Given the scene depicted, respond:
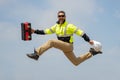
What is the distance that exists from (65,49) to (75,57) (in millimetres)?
1049

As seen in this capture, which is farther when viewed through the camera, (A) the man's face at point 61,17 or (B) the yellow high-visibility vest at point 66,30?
(B) the yellow high-visibility vest at point 66,30

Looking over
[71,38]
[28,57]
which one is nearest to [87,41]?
[71,38]

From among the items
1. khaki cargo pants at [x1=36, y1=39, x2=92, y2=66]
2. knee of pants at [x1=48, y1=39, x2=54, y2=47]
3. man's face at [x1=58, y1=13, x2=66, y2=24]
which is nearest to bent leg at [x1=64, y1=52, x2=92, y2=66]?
khaki cargo pants at [x1=36, y1=39, x2=92, y2=66]

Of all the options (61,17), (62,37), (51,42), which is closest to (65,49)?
(62,37)

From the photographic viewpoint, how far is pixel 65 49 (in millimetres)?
30156

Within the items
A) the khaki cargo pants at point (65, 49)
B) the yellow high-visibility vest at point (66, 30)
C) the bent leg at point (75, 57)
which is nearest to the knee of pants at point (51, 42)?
the khaki cargo pants at point (65, 49)

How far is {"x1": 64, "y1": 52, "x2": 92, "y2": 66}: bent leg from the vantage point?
30.7 metres

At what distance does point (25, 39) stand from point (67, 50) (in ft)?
7.75

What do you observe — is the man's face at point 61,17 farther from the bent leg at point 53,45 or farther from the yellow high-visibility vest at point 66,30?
the bent leg at point 53,45

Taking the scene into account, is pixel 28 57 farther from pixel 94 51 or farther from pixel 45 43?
pixel 94 51

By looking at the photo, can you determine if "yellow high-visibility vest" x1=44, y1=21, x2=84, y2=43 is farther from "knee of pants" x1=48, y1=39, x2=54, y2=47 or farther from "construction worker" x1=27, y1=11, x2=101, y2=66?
"knee of pants" x1=48, y1=39, x2=54, y2=47

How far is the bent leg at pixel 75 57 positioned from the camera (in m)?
30.7

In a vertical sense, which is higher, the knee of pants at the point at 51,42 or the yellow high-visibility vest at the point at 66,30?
the yellow high-visibility vest at the point at 66,30

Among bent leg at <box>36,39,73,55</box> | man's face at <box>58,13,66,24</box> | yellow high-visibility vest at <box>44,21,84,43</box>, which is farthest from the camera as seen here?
yellow high-visibility vest at <box>44,21,84,43</box>
